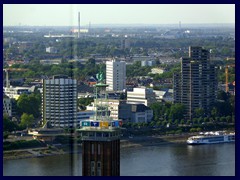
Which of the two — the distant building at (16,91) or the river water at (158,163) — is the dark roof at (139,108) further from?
the river water at (158,163)

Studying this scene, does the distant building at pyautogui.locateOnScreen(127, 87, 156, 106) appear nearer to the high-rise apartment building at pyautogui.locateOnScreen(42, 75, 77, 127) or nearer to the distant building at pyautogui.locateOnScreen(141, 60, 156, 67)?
the high-rise apartment building at pyautogui.locateOnScreen(42, 75, 77, 127)

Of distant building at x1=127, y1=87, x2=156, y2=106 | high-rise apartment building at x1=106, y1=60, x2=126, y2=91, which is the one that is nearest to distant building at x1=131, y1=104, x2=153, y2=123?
distant building at x1=127, y1=87, x2=156, y2=106

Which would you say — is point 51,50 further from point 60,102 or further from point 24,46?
point 60,102

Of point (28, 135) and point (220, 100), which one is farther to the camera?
point (220, 100)

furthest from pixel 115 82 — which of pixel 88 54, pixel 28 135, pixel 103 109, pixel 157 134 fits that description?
pixel 103 109

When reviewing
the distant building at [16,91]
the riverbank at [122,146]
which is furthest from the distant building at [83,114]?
the distant building at [16,91]

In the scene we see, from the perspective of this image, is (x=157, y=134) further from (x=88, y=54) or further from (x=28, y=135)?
(x=88, y=54)
